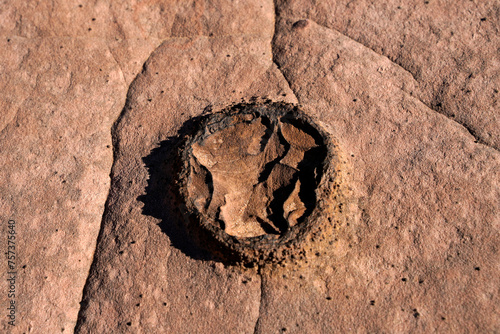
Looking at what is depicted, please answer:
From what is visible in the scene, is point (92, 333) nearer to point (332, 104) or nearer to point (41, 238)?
point (41, 238)

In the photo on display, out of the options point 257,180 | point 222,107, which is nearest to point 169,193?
point 257,180

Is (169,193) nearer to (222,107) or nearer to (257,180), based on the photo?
(257,180)

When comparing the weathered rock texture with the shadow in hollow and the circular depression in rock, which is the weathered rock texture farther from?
the circular depression in rock

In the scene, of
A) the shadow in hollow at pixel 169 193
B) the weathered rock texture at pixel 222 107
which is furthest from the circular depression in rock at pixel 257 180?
the weathered rock texture at pixel 222 107

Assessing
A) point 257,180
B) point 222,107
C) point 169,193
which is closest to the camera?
point 257,180

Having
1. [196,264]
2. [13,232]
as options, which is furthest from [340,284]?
[13,232]

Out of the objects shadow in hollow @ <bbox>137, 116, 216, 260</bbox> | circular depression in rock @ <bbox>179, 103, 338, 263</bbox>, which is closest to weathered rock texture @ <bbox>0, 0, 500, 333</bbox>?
shadow in hollow @ <bbox>137, 116, 216, 260</bbox>
